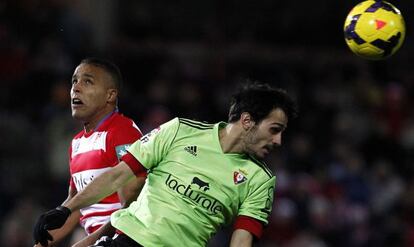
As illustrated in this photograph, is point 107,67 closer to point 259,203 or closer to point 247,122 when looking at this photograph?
point 247,122

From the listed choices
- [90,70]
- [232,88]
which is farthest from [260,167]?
[232,88]

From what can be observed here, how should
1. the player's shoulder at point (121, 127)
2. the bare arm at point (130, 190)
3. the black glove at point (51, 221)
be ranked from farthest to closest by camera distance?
the player's shoulder at point (121, 127), the bare arm at point (130, 190), the black glove at point (51, 221)

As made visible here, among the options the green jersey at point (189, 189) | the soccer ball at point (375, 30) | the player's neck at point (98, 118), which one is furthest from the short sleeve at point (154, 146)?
the soccer ball at point (375, 30)

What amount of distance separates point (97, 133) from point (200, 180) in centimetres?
93

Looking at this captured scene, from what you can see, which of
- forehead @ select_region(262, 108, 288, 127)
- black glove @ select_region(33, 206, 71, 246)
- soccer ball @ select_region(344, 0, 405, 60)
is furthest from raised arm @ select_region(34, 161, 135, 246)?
soccer ball @ select_region(344, 0, 405, 60)

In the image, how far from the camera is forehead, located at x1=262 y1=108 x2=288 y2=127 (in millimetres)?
5293

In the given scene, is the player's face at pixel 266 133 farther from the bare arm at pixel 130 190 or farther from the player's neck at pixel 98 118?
the player's neck at pixel 98 118

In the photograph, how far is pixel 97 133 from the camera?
231 inches

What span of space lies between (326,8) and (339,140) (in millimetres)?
4043

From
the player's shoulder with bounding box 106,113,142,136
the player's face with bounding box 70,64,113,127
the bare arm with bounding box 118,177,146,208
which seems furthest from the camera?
the player's face with bounding box 70,64,113,127

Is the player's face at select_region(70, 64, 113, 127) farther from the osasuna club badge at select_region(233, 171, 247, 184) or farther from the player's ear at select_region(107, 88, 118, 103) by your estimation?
the osasuna club badge at select_region(233, 171, 247, 184)

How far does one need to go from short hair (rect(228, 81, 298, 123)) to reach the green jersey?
210mm

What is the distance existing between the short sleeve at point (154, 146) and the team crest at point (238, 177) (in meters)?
0.42

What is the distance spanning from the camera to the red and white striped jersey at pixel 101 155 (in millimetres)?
5711
